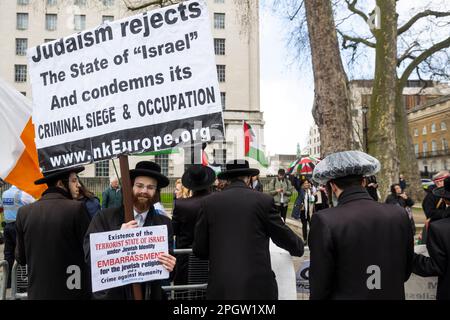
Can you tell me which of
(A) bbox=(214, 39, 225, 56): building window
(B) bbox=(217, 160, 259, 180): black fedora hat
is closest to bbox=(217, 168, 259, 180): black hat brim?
(B) bbox=(217, 160, 259, 180): black fedora hat

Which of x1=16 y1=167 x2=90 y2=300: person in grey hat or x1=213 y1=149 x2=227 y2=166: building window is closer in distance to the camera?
x1=16 y1=167 x2=90 y2=300: person in grey hat

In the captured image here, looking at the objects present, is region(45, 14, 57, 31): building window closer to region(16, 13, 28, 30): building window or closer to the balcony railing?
region(16, 13, 28, 30): building window

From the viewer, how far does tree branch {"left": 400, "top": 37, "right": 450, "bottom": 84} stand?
2053 cm

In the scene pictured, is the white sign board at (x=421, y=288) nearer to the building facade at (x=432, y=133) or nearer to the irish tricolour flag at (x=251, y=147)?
the irish tricolour flag at (x=251, y=147)

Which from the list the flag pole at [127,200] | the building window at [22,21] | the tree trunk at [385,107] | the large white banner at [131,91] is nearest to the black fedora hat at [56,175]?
the large white banner at [131,91]

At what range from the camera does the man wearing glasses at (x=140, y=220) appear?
9.50 ft

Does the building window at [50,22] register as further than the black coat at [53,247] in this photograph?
Yes

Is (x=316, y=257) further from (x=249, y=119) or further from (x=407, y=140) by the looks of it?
(x=249, y=119)

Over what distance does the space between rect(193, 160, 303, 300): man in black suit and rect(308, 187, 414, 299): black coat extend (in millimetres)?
627

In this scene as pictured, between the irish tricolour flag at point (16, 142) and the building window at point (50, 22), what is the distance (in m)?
44.9

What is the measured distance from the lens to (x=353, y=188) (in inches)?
110

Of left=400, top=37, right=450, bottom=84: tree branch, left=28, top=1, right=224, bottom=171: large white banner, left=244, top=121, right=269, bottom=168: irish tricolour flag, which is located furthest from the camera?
left=400, top=37, right=450, bottom=84: tree branch

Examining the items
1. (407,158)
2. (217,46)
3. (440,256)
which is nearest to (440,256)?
(440,256)
